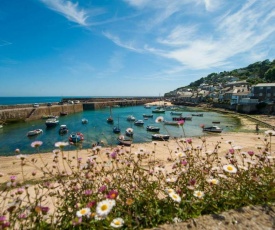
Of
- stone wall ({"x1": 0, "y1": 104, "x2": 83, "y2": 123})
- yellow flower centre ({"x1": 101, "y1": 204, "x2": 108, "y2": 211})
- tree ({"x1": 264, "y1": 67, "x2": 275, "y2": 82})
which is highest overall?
tree ({"x1": 264, "y1": 67, "x2": 275, "y2": 82})

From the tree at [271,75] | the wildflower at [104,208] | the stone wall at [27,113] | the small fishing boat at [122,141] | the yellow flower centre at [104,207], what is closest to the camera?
the wildflower at [104,208]

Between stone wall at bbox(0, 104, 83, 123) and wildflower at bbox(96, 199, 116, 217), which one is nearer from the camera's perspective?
wildflower at bbox(96, 199, 116, 217)

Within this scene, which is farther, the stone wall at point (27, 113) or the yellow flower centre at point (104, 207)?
the stone wall at point (27, 113)

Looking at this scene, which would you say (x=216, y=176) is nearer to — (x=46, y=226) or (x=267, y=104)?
(x=46, y=226)

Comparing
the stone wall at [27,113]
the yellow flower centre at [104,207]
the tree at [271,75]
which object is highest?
the tree at [271,75]

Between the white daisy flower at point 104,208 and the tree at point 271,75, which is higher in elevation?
the tree at point 271,75

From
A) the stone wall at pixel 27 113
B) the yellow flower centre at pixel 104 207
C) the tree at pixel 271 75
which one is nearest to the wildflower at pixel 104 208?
the yellow flower centre at pixel 104 207

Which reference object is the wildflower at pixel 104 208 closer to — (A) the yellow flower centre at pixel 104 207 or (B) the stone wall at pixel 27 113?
(A) the yellow flower centre at pixel 104 207

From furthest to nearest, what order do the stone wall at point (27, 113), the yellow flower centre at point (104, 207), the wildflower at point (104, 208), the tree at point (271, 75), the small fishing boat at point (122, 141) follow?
the tree at point (271, 75) → the stone wall at point (27, 113) → the small fishing boat at point (122, 141) → the yellow flower centre at point (104, 207) → the wildflower at point (104, 208)

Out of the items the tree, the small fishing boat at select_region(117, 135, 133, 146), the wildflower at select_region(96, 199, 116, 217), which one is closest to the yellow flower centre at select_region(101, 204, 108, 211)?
the wildflower at select_region(96, 199, 116, 217)

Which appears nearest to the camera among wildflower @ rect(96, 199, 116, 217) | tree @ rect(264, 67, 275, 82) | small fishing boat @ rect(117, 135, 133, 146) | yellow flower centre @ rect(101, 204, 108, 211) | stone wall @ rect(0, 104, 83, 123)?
wildflower @ rect(96, 199, 116, 217)

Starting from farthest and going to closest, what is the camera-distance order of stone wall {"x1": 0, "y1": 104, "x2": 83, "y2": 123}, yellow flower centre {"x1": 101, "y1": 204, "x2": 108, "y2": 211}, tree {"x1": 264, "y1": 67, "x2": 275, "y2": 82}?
1. tree {"x1": 264, "y1": 67, "x2": 275, "y2": 82}
2. stone wall {"x1": 0, "y1": 104, "x2": 83, "y2": 123}
3. yellow flower centre {"x1": 101, "y1": 204, "x2": 108, "y2": 211}

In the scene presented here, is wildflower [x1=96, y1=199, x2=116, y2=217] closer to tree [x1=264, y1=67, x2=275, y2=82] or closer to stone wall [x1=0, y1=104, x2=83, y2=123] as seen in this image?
stone wall [x1=0, y1=104, x2=83, y2=123]

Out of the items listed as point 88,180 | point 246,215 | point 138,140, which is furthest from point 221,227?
point 138,140
